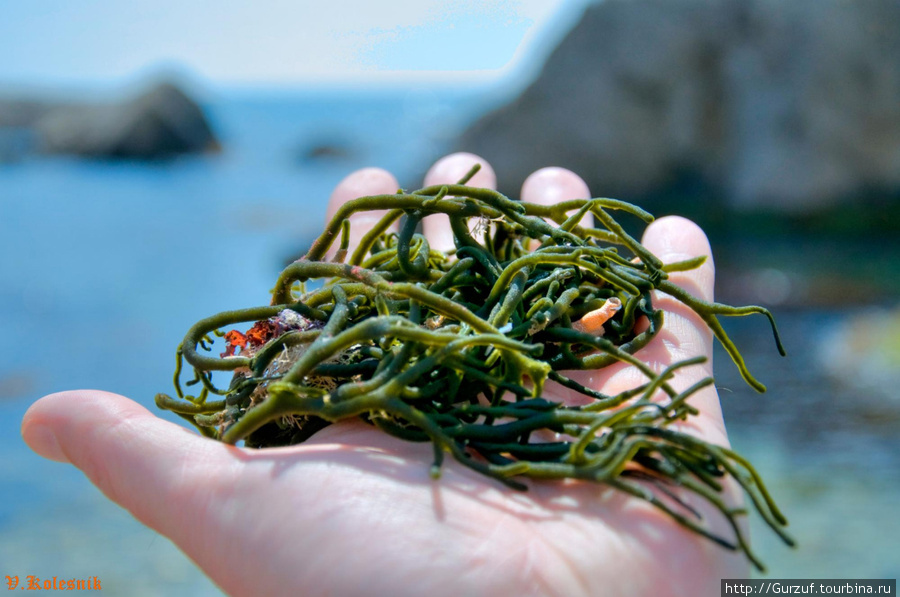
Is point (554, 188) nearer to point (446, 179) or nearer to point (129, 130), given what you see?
point (446, 179)

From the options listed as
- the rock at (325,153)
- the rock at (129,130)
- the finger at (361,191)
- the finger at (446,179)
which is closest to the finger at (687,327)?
the finger at (446,179)

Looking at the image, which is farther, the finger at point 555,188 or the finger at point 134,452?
the finger at point 555,188

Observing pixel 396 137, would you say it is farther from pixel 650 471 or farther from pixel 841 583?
pixel 650 471

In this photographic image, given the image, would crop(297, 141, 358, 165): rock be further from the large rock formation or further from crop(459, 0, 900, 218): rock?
crop(459, 0, 900, 218): rock

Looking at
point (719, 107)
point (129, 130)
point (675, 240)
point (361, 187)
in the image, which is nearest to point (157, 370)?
point (361, 187)

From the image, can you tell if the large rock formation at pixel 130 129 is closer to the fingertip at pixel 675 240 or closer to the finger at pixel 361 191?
the finger at pixel 361 191

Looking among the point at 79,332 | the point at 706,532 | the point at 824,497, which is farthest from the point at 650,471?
the point at 79,332
